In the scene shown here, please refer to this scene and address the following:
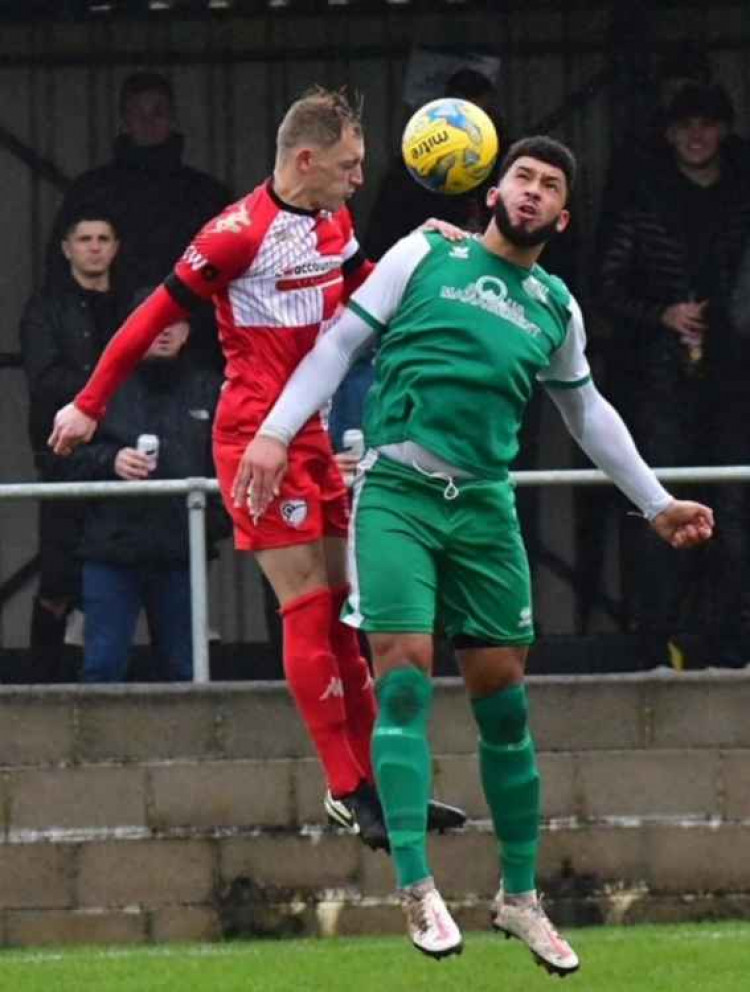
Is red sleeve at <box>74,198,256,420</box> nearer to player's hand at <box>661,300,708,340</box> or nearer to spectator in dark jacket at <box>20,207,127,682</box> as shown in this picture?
spectator in dark jacket at <box>20,207,127,682</box>

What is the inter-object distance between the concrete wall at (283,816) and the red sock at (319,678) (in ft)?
8.72

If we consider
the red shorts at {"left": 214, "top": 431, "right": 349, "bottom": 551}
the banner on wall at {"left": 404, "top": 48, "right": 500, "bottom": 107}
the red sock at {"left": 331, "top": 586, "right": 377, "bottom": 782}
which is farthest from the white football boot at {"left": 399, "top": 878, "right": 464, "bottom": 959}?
the banner on wall at {"left": 404, "top": 48, "right": 500, "bottom": 107}

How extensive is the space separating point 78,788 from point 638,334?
9.19ft

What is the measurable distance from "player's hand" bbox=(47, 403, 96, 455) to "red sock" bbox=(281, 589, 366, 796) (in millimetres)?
897

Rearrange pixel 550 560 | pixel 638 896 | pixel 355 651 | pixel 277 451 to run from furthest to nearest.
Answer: pixel 550 560 < pixel 638 896 < pixel 355 651 < pixel 277 451

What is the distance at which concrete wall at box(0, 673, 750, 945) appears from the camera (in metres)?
14.6

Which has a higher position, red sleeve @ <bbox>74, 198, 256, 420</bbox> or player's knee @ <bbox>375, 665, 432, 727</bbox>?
red sleeve @ <bbox>74, 198, 256, 420</bbox>

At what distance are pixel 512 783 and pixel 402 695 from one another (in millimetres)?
616

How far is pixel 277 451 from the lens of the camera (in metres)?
11.3

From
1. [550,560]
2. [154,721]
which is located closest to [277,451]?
[154,721]

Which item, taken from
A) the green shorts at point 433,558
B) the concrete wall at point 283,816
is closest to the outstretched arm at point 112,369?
the green shorts at point 433,558

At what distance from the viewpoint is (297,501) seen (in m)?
11.9

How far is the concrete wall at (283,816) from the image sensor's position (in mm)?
14578

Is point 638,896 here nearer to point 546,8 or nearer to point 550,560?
point 550,560
